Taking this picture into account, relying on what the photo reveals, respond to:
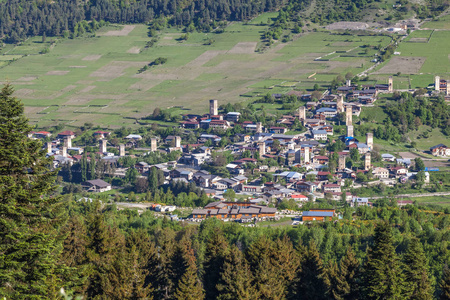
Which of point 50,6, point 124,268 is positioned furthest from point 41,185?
point 50,6

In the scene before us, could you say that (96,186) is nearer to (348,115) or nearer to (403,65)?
(348,115)

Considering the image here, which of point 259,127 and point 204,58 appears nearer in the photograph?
point 259,127

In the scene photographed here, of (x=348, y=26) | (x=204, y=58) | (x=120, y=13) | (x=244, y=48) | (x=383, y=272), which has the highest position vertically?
(x=120, y=13)

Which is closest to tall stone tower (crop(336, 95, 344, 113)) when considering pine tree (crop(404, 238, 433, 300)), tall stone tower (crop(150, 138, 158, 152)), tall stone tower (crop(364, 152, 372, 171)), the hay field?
the hay field

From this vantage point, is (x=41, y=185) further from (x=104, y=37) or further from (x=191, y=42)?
(x=104, y=37)

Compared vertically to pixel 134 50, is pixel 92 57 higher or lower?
lower

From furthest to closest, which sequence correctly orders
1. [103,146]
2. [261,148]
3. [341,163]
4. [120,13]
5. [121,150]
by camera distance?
1. [120,13]
2. [103,146]
3. [121,150]
4. [261,148]
5. [341,163]

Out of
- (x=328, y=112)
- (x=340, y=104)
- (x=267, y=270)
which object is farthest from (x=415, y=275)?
(x=340, y=104)

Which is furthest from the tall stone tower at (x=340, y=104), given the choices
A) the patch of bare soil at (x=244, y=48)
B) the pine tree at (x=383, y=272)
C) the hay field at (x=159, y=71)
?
the pine tree at (x=383, y=272)
